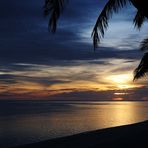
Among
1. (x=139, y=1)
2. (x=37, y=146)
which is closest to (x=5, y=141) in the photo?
(x=37, y=146)

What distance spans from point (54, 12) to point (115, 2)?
3.60 feet

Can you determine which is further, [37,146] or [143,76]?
[37,146]

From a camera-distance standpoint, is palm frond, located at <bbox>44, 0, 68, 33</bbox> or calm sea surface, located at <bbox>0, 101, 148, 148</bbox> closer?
palm frond, located at <bbox>44, 0, 68, 33</bbox>

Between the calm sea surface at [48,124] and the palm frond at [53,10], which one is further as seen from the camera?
the calm sea surface at [48,124]

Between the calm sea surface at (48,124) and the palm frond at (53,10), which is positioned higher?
the palm frond at (53,10)

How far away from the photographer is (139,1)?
627cm

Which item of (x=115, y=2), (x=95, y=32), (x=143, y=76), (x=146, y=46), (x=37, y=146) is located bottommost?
(x=37, y=146)

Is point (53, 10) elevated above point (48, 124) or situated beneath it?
elevated above

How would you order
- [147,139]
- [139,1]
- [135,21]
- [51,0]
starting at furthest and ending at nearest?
[147,139]
[135,21]
[51,0]
[139,1]

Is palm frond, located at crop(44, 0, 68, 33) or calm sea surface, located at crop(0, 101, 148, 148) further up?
palm frond, located at crop(44, 0, 68, 33)

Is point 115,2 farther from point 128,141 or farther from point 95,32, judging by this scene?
point 128,141

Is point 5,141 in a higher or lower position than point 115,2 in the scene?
lower

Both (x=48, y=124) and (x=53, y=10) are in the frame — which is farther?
(x=48, y=124)

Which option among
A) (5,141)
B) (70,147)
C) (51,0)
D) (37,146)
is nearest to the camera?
(51,0)
